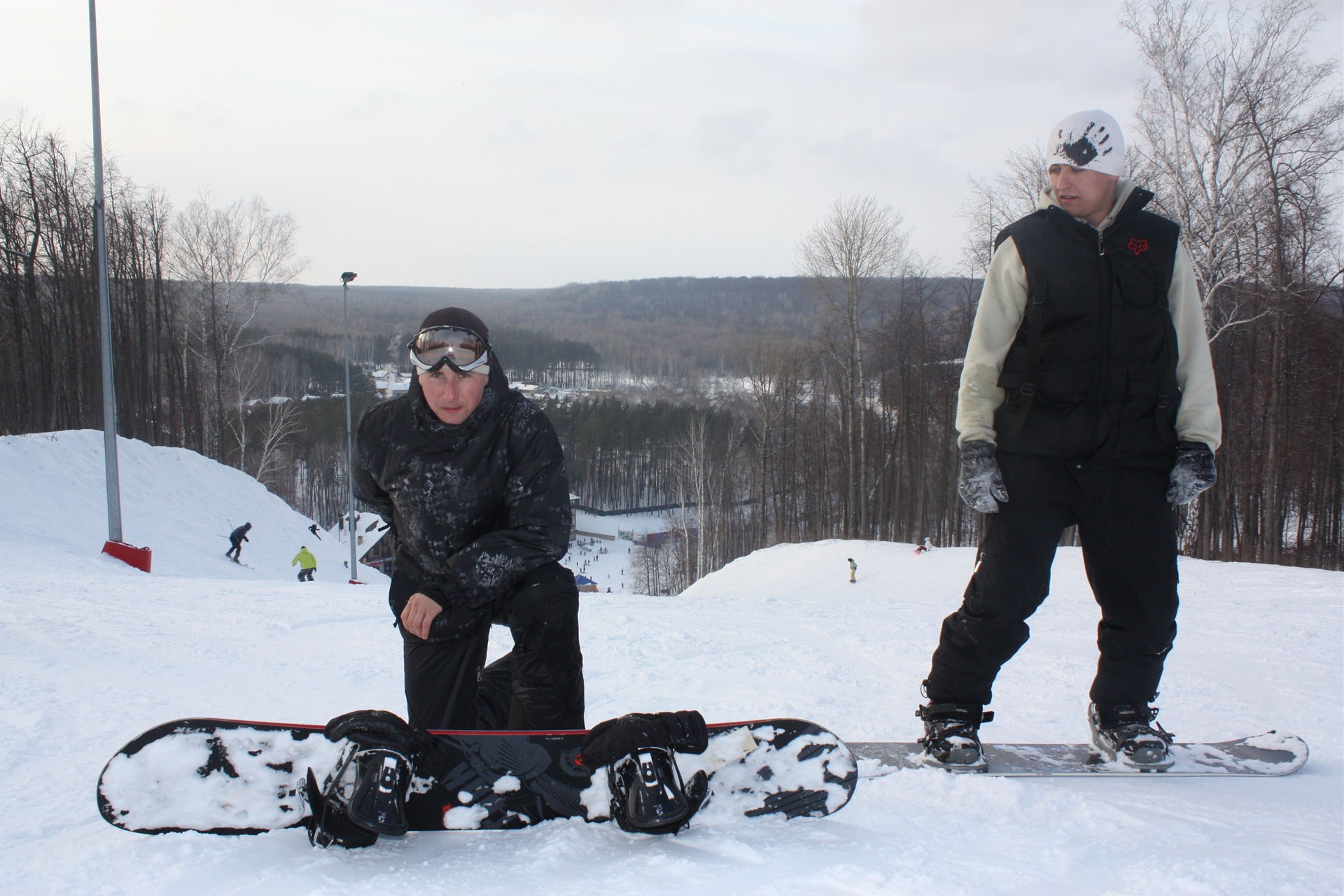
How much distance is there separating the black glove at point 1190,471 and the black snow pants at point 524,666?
1513 millimetres

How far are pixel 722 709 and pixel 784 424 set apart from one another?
29360 millimetres

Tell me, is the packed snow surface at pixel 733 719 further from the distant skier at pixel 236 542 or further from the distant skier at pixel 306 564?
the distant skier at pixel 306 564

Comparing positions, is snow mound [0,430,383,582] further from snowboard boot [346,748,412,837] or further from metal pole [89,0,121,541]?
snowboard boot [346,748,412,837]

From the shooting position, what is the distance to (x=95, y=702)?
262 centimetres

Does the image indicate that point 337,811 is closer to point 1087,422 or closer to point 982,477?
point 982,477

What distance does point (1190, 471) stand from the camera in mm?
1837

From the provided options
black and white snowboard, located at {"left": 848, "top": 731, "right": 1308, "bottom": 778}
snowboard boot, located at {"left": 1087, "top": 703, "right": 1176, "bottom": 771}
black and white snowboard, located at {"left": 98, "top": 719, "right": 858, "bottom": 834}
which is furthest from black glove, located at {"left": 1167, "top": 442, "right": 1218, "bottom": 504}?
black and white snowboard, located at {"left": 98, "top": 719, "right": 858, "bottom": 834}

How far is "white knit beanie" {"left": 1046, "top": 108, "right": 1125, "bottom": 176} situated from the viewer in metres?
1.88

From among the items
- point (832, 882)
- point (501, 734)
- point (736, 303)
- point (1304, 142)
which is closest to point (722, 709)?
point (501, 734)

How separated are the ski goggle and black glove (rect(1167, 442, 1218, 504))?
1.79 meters

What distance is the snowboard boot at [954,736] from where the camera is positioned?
6.10 ft

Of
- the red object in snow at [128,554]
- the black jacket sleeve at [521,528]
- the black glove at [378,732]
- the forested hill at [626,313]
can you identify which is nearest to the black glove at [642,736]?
the black glove at [378,732]

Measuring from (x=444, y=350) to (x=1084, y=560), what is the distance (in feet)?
5.66

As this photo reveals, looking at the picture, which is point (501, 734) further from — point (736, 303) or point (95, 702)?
point (736, 303)
